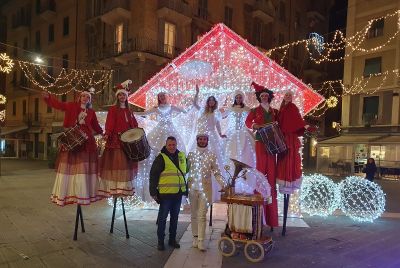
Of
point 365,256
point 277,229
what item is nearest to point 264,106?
point 277,229

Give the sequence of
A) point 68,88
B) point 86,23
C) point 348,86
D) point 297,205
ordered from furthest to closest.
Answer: point 68,88 → point 86,23 → point 348,86 → point 297,205

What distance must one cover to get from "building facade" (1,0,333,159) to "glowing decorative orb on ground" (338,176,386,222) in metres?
16.7

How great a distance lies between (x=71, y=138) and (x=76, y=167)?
509 millimetres

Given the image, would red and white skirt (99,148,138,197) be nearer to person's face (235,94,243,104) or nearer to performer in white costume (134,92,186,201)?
performer in white costume (134,92,186,201)

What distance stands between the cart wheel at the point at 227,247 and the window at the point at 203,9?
22.3 meters

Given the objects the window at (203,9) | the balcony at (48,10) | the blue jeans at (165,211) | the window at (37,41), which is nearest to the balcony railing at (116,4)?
the window at (203,9)

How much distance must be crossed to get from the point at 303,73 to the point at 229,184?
102ft

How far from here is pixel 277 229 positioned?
6.93 m

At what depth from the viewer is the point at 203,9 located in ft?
83.9

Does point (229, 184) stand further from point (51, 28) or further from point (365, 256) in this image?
point (51, 28)

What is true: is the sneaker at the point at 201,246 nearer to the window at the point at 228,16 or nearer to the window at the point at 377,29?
the window at the point at 377,29

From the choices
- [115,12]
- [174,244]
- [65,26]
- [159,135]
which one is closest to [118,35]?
[115,12]

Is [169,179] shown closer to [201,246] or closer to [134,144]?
[134,144]

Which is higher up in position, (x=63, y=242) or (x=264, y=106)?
(x=264, y=106)
